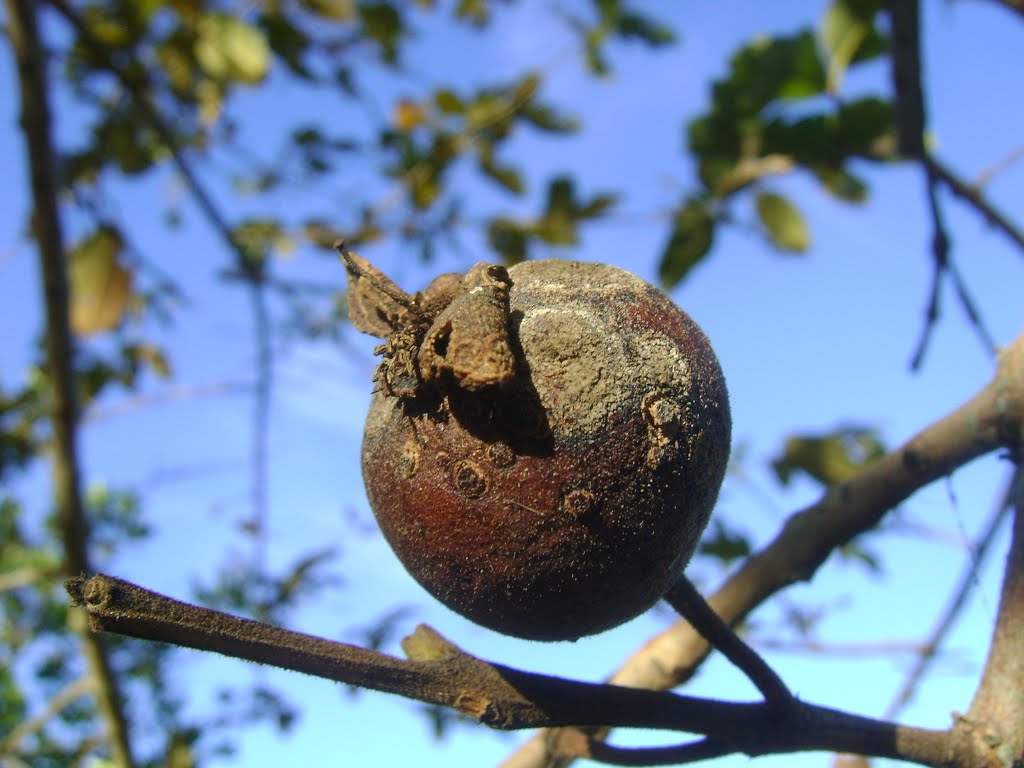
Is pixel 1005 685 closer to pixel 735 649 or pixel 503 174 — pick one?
pixel 735 649

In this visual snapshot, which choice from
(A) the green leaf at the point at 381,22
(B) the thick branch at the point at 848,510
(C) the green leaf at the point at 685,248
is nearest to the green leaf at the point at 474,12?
(A) the green leaf at the point at 381,22

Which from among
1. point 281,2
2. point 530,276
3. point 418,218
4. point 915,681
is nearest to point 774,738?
point 530,276

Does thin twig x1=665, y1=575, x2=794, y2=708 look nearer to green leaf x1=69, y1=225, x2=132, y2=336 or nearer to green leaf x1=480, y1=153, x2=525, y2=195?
green leaf x1=69, y1=225, x2=132, y2=336

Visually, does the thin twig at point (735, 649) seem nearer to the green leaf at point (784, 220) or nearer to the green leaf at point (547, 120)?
the green leaf at point (784, 220)

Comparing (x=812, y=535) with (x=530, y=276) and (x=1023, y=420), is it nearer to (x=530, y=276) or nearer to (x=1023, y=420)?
(x=1023, y=420)

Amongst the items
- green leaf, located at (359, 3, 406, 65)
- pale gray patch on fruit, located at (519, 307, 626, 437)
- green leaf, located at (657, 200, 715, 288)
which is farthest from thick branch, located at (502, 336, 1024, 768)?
green leaf, located at (359, 3, 406, 65)
